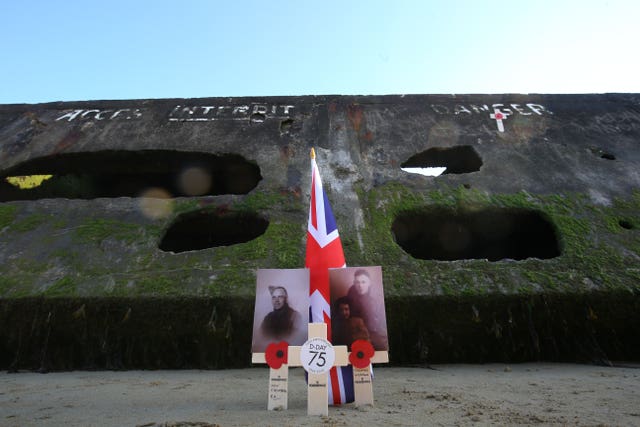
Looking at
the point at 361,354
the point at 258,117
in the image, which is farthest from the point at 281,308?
the point at 258,117

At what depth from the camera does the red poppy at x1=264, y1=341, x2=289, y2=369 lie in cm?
325

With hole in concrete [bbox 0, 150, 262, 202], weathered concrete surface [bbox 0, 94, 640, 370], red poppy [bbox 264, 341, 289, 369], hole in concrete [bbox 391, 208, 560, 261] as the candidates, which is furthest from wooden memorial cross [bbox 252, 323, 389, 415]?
hole in concrete [bbox 0, 150, 262, 202]

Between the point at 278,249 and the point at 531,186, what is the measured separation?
14.9 feet

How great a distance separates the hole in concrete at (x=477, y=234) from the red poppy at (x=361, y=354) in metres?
4.34

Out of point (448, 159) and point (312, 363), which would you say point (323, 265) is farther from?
point (448, 159)

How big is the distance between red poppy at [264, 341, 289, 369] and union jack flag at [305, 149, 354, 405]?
0.37 m

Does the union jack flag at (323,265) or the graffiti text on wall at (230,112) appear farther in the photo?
the graffiti text on wall at (230,112)

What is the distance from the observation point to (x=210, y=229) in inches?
320

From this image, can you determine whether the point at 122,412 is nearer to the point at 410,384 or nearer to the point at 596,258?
the point at 410,384

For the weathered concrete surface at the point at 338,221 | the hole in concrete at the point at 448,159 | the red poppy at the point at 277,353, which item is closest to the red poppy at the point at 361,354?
the red poppy at the point at 277,353

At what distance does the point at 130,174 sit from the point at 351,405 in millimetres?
8467

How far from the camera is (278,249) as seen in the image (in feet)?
21.5

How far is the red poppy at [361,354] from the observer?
10.8 ft

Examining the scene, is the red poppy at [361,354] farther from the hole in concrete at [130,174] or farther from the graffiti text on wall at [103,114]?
the graffiti text on wall at [103,114]
